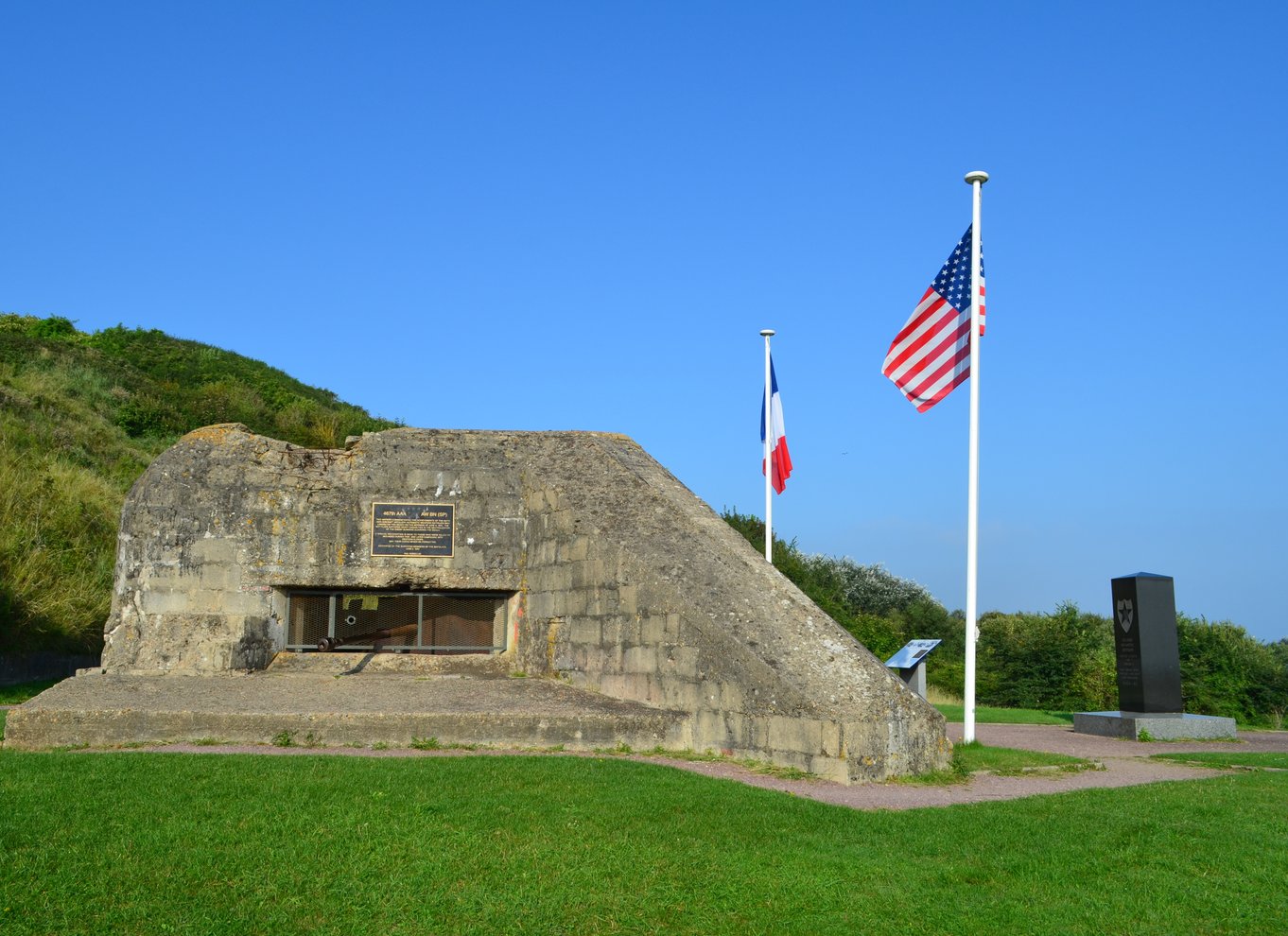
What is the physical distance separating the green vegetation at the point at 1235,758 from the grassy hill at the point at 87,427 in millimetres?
16176

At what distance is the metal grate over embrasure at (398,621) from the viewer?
488 inches

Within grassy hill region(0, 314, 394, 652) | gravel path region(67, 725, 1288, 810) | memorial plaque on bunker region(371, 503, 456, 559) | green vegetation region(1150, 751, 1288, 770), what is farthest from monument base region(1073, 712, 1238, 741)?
grassy hill region(0, 314, 394, 652)

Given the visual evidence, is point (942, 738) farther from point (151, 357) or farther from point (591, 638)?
point (151, 357)

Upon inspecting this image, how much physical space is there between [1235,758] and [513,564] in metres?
7.81

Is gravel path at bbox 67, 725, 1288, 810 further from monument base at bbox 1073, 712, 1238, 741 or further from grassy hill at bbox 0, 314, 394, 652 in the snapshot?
grassy hill at bbox 0, 314, 394, 652

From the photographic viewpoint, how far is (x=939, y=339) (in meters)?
12.4

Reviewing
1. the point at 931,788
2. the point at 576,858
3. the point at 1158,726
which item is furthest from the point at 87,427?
the point at 576,858

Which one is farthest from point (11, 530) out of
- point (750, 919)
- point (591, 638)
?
point (750, 919)

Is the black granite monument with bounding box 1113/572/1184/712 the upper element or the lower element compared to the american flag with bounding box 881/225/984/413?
lower

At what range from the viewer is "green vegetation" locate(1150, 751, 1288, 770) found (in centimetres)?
1064

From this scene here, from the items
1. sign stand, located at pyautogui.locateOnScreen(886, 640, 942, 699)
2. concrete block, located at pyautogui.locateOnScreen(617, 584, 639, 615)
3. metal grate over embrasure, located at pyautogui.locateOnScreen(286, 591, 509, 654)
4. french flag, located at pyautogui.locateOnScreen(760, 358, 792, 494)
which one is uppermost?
french flag, located at pyautogui.locateOnScreen(760, 358, 792, 494)

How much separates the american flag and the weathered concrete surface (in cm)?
285

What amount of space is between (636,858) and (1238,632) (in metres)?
20.7

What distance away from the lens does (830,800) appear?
24.7ft
